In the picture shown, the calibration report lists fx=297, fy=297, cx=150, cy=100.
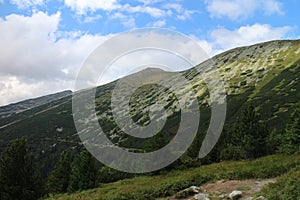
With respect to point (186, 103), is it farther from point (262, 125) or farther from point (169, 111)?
point (262, 125)

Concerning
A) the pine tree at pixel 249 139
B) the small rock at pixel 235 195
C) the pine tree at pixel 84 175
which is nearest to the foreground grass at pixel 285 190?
the small rock at pixel 235 195

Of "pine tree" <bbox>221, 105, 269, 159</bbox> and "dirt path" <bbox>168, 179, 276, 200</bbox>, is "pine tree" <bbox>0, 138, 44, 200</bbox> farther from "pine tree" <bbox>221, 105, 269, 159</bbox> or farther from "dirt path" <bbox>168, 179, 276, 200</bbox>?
"pine tree" <bbox>221, 105, 269, 159</bbox>

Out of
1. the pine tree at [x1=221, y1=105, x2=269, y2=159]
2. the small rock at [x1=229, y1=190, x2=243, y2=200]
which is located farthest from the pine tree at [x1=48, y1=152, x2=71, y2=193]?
the small rock at [x1=229, y1=190, x2=243, y2=200]

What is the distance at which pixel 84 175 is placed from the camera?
3322 centimetres

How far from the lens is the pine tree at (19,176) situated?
2817cm

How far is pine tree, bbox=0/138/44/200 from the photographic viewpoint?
28.2 metres

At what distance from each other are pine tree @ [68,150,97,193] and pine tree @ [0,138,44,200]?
4.21 m

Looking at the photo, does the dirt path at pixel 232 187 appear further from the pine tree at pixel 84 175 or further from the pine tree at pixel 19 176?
the pine tree at pixel 19 176

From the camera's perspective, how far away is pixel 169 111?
629ft

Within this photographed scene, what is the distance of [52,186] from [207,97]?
15980 cm

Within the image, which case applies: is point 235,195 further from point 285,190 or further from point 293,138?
point 293,138

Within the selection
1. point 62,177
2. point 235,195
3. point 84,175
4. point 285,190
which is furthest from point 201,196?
point 62,177

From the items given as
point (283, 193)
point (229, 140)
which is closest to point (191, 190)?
point (283, 193)

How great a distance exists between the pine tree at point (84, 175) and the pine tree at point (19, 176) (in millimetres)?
4210
